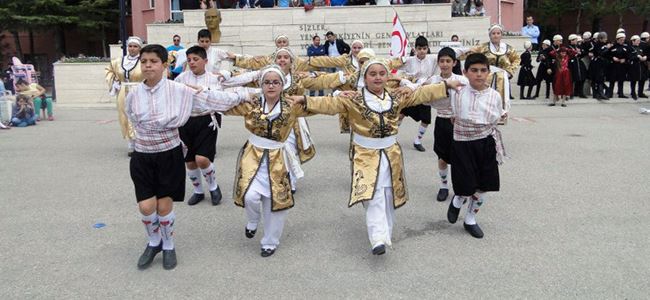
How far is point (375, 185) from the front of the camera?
14.8 ft

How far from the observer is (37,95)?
13938mm

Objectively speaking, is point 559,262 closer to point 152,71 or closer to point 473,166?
point 473,166

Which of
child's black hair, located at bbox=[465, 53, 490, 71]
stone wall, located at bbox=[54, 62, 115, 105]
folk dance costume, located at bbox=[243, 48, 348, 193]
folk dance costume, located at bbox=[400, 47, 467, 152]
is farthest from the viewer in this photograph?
stone wall, located at bbox=[54, 62, 115, 105]

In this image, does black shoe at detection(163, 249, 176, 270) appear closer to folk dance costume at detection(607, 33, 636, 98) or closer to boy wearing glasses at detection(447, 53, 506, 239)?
boy wearing glasses at detection(447, 53, 506, 239)

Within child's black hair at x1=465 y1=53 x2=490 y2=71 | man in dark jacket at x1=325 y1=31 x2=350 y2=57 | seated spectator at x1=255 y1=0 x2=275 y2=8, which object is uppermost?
seated spectator at x1=255 y1=0 x2=275 y2=8

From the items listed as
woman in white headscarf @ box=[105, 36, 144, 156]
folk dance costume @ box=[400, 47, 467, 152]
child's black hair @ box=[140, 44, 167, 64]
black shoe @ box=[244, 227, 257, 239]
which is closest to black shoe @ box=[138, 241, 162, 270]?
black shoe @ box=[244, 227, 257, 239]

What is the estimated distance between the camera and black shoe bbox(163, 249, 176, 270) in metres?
4.39

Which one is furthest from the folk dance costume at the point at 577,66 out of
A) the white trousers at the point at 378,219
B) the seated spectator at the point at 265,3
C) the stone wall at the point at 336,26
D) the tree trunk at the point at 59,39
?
the tree trunk at the point at 59,39

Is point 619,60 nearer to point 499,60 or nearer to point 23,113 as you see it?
point 499,60

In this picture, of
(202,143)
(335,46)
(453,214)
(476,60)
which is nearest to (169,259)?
(202,143)

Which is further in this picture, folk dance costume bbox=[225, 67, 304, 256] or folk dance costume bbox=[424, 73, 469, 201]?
folk dance costume bbox=[424, 73, 469, 201]

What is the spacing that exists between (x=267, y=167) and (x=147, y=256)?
1.20 metres

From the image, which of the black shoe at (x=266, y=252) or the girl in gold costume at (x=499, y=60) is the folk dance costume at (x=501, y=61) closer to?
the girl in gold costume at (x=499, y=60)

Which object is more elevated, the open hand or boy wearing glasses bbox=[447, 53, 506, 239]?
the open hand
